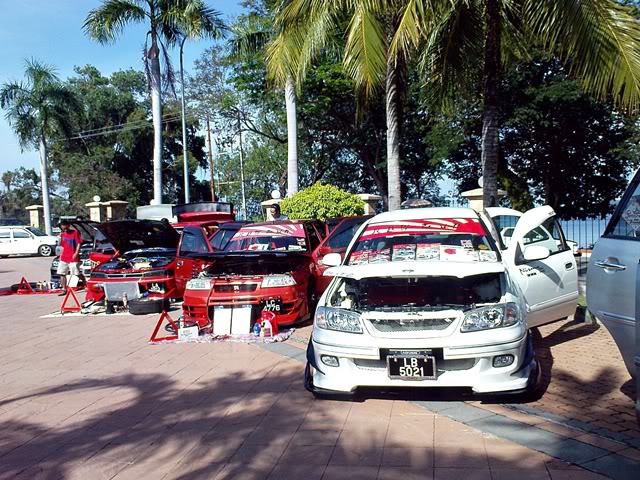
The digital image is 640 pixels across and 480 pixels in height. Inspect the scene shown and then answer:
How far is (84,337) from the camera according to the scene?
934cm

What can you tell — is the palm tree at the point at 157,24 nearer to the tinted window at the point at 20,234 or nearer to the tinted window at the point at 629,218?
the tinted window at the point at 20,234

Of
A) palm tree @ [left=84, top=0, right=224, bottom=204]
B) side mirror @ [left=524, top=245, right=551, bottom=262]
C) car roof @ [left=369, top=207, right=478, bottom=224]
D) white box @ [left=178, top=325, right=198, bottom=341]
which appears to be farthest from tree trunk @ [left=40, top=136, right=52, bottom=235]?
side mirror @ [left=524, top=245, right=551, bottom=262]

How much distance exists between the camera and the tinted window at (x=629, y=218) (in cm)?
452

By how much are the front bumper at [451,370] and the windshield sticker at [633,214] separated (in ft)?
4.14

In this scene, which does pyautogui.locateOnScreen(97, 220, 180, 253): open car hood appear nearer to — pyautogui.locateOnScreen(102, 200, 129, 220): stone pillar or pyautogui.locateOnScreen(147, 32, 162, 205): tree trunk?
pyautogui.locateOnScreen(147, 32, 162, 205): tree trunk

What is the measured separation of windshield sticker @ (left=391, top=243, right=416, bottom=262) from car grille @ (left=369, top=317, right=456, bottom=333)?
0.86m

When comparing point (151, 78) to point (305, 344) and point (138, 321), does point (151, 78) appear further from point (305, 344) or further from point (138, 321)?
point (305, 344)

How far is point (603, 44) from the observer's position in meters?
7.89

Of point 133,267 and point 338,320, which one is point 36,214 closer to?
point 133,267

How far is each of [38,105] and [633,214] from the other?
34812 millimetres

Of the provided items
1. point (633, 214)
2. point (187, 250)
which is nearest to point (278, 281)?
point (187, 250)

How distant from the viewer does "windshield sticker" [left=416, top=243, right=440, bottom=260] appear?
19.5ft

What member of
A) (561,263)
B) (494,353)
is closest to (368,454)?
(494,353)

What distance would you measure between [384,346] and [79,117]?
116 ft
